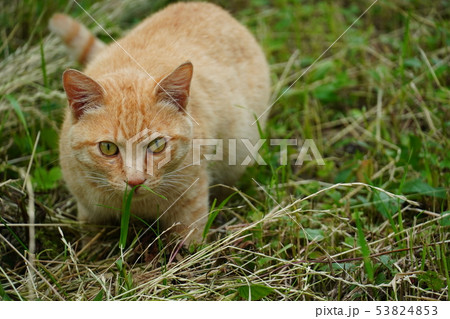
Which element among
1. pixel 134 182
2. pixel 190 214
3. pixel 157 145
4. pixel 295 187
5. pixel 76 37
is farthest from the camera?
pixel 76 37

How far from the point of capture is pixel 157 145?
2135mm

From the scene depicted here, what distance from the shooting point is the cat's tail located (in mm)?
3053

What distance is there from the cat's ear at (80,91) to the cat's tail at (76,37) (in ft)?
3.59

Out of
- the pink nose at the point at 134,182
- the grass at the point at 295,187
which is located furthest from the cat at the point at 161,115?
the grass at the point at 295,187

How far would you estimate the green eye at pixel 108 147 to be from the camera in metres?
2.11

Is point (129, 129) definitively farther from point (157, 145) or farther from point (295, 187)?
point (295, 187)

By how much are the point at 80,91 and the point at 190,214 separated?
77 centimetres

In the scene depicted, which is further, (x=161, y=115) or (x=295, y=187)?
(x=295, y=187)

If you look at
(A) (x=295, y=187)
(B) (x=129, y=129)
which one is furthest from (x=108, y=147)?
(A) (x=295, y=187)

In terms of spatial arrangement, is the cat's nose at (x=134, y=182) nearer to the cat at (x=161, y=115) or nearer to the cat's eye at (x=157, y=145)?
the cat at (x=161, y=115)

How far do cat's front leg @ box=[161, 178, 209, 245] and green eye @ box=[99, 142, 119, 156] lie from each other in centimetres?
A: 42

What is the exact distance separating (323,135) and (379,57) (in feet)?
2.88

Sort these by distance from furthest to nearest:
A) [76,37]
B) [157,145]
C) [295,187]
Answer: [76,37], [295,187], [157,145]

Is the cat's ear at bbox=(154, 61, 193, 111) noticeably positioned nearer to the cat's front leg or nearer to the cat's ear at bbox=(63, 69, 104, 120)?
the cat's ear at bbox=(63, 69, 104, 120)
